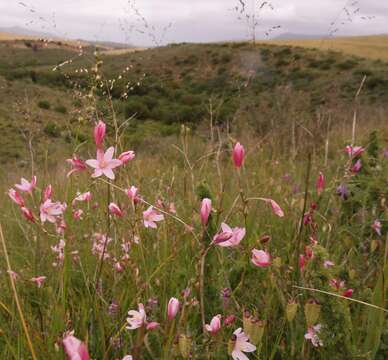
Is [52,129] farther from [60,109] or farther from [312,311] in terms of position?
[60,109]

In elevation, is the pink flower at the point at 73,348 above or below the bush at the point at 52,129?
above

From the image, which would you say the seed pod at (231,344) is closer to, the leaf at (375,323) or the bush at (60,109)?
the leaf at (375,323)

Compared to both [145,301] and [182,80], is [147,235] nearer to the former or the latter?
[145,301]

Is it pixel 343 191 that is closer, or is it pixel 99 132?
pixel 99 132

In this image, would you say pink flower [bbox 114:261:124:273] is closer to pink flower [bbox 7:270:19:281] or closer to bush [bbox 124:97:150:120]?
pink flower [bbox 7:270:19:281]

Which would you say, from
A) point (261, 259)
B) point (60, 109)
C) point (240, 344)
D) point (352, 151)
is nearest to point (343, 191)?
point (352, 151)

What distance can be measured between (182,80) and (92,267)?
2923 cm

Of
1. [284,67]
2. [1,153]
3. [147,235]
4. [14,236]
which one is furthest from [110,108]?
[284,67]

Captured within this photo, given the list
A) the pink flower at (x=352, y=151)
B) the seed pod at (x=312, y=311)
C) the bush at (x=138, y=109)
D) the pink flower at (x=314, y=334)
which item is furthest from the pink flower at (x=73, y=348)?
the bush at (x=138, y=109)

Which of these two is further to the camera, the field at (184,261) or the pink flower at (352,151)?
the pink flower at (352,151)

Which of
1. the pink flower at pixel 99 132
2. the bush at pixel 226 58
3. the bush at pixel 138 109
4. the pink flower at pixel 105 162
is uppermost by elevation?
the pink flower at pixel 99 132

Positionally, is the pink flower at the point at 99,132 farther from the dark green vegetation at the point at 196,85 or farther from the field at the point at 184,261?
the dark green vegetation at the point at 196,85

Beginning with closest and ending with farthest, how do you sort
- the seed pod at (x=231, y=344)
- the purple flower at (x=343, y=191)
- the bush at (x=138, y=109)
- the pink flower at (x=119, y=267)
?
the seed pod at (x=231, y=344) < the pink flower at (x=119, y=267) < the purple flower at (x=343, y=191) < the bush at (x=138, y=109)

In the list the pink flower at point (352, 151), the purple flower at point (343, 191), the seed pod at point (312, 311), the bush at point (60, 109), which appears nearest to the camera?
the seed pod at point (312, 311)
